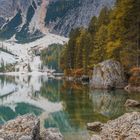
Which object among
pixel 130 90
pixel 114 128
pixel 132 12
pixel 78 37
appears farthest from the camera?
pixel 78 37

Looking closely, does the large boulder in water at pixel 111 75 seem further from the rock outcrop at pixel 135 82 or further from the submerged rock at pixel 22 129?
the submerged rock at pixel 22 129

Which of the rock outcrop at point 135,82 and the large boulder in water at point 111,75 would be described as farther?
the large boulder in water at point 111,75

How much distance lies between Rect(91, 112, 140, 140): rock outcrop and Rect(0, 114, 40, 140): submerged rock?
2.17 meters

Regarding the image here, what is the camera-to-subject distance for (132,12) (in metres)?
59.1

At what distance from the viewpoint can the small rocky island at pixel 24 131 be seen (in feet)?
48.1

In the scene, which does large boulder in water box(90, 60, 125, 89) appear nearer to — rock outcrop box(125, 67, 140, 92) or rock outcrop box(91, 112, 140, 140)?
rock outcrop box(125, 67, 140, 92)

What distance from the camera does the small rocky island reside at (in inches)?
577

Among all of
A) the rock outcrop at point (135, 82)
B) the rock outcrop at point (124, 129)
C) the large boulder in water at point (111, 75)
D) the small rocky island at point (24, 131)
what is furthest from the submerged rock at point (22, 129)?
the large boulder in water at point (111, 75)

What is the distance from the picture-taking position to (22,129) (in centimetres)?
1507

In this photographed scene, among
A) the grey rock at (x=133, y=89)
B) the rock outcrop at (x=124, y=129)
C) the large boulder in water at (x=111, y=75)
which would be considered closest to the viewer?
the rock outcrop at (x=124, y=129)

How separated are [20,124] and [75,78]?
76.4 meters

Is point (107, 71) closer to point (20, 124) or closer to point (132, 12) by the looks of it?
point (132, 12)

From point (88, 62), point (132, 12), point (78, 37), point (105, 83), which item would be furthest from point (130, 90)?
point (78, 37)

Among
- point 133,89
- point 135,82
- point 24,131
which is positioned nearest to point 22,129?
point 24,131
